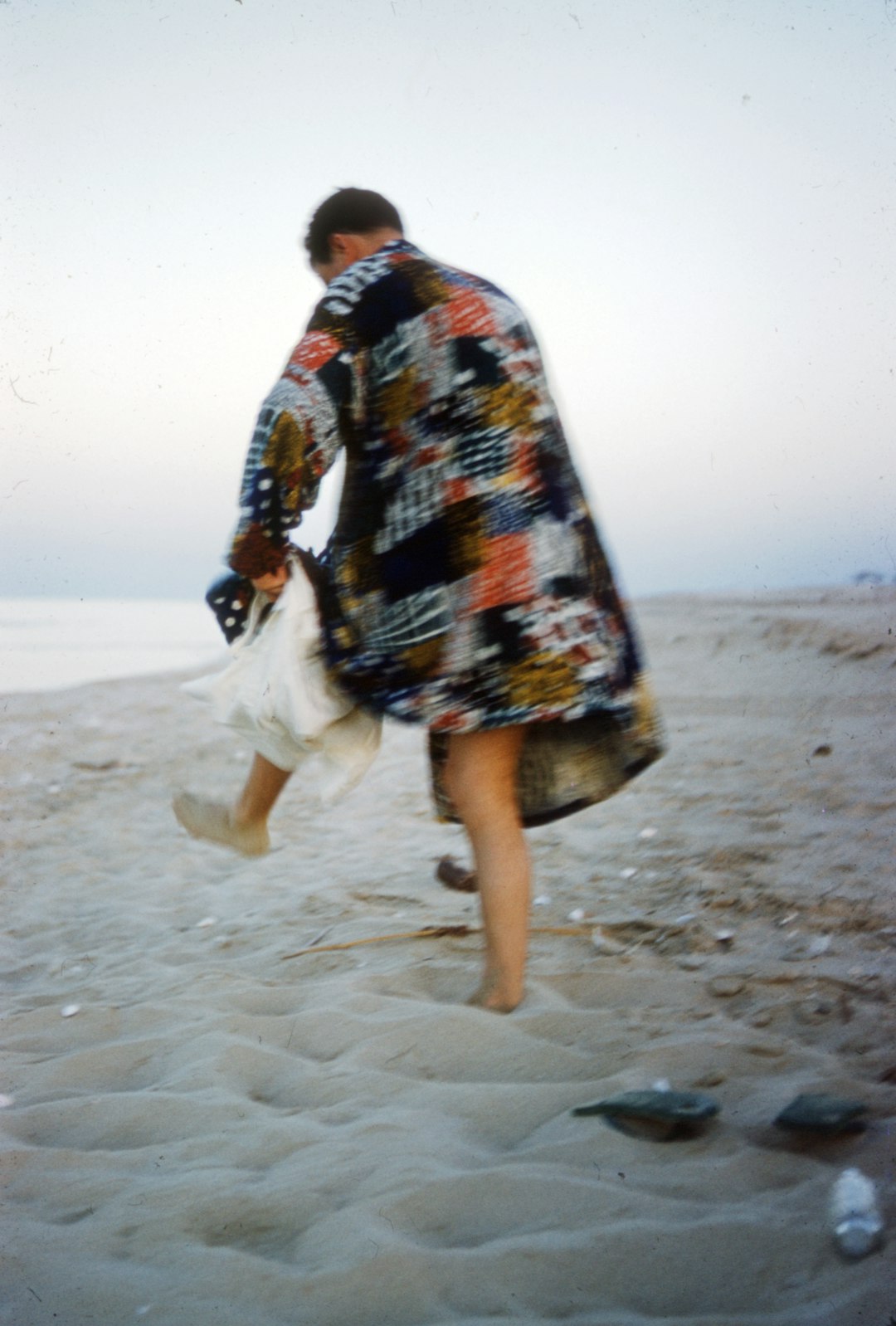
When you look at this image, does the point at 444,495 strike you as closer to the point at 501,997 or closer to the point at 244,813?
the point at 244,813

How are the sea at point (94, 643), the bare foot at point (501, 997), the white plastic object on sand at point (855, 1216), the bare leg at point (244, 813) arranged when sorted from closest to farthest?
the white plastic object on sand at point (855, 1216) → the bare foot at point (501, 997) → the bare leg at point (244, 813) → the sea at point (94, 643)

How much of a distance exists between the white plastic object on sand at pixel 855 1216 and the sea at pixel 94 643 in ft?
15.7

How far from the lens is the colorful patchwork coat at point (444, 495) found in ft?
7.18

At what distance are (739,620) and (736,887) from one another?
347cm

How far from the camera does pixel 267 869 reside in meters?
3.72

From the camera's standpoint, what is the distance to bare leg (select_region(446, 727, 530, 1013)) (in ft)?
7.49

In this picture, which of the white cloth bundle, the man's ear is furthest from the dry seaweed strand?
the man's ear

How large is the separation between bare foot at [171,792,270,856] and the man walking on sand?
500 millimetres

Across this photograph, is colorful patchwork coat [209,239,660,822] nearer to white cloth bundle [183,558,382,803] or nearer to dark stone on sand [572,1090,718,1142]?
white cloth bundle [183,558,382,803]

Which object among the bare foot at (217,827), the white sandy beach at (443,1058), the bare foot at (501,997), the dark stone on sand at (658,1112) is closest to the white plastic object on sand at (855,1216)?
the white sandy beach at (443,1058)

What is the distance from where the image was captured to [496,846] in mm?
2291

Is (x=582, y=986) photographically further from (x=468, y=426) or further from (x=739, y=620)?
(x=739, y=620)

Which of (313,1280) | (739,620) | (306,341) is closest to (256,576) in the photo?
(306,341)

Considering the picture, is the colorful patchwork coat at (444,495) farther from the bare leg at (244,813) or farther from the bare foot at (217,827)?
the bare foot at (217,827)
